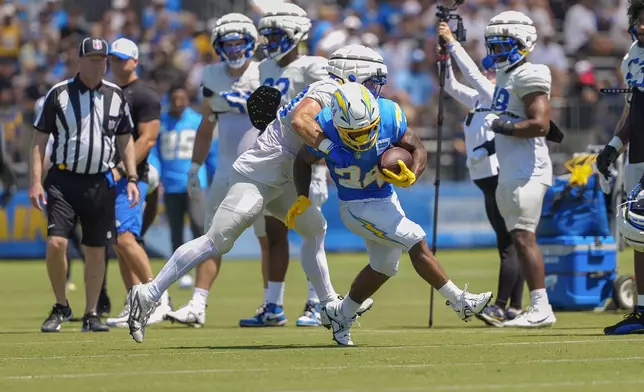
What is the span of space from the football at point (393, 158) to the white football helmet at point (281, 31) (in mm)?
2813

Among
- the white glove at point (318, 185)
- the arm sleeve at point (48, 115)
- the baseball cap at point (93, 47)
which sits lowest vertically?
the white glove at point (318, 185)

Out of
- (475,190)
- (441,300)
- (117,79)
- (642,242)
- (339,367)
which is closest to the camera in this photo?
(339,367)

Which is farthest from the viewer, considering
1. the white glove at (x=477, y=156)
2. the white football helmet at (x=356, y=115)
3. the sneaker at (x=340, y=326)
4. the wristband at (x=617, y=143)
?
the white glove at (x=477, y=156)

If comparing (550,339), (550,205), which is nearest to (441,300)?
(550,205)

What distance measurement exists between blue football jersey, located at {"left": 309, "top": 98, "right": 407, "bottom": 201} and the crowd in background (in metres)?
12.0

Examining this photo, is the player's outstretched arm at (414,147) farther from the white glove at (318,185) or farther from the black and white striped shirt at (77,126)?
the black and white striped shirt at (77,126)

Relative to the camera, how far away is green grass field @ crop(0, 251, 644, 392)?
679 cm

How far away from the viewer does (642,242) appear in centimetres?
902

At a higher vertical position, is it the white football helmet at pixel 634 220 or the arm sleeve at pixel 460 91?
the arm sleeve at pixel 460 91

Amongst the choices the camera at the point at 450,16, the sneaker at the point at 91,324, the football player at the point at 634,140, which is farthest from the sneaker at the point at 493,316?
the sneaker at the point at 91,324

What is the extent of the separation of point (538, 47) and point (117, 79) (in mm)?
13348

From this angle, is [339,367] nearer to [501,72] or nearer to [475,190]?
[501,72]

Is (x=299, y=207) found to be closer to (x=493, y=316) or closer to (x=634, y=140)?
(x=634, y=140)

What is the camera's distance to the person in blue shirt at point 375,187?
27.4 feet
